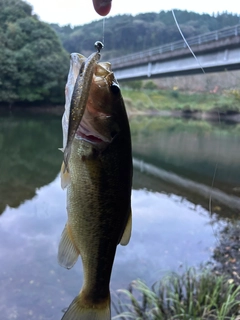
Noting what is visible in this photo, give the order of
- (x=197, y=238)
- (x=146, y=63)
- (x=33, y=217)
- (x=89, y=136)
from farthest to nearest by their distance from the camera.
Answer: (x=146, y=63) → (x=33, y=217) → (x=197, y=238) → (x=89, y=136)

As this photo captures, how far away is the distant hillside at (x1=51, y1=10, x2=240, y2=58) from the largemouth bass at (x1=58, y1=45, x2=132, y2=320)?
0.96 meters

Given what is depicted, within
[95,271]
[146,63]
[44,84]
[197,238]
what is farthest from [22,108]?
[95,271]

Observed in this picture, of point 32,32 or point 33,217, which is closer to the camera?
point 33,217

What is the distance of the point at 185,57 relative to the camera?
15.0 meters

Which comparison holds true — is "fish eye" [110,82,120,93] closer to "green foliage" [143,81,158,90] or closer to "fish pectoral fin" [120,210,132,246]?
"fish pectoral fin" [120,210,132,246]

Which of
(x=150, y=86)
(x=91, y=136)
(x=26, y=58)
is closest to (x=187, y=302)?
(x=91, y=136)

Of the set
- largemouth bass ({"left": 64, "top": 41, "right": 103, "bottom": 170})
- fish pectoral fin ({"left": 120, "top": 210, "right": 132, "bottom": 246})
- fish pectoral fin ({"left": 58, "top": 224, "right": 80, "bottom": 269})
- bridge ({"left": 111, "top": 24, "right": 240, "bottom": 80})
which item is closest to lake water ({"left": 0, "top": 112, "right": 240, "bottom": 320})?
fish pectoral fin ({"left": 120, "top": 210, "right": 132, "bottom": 246})

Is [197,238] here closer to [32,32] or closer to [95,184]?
[95,184]

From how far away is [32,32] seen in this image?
25219mm

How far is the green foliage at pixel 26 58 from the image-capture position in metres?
23.2

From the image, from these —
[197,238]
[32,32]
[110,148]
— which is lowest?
[197,238]

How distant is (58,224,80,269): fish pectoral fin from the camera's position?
1.28 meters

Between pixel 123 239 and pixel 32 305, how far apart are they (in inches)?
174

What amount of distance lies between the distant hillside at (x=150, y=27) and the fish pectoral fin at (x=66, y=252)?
1119mm
